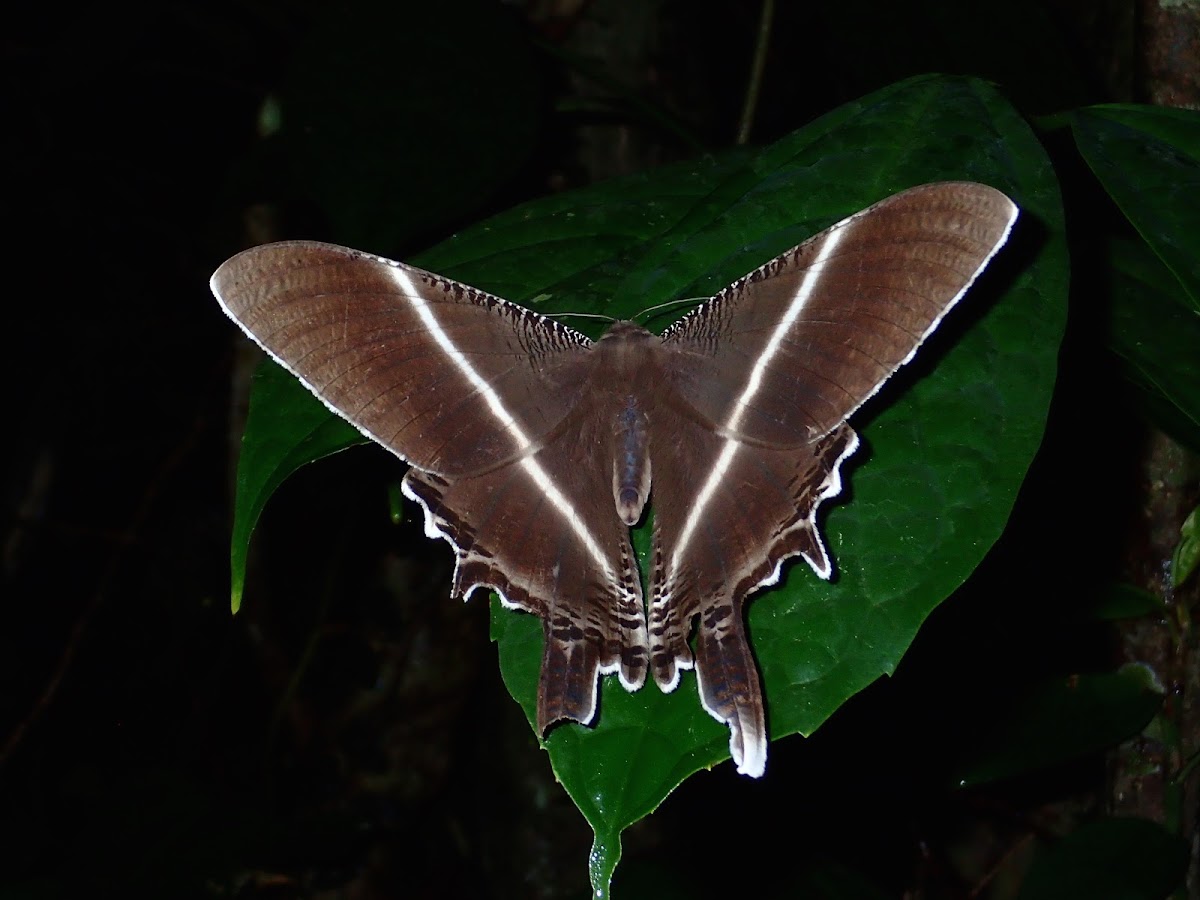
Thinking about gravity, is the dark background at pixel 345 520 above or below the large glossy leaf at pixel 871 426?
below

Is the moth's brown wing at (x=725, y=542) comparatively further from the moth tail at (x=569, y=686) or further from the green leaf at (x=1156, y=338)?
the green leaf at (x=1156, y=338)

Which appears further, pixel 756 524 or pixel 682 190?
pixel 682 190

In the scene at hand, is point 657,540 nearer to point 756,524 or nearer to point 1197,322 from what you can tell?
point 756,524

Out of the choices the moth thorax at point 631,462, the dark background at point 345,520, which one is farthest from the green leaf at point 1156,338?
the moth thorax at point 631,462

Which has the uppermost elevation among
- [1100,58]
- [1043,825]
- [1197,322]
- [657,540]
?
[1100,58]

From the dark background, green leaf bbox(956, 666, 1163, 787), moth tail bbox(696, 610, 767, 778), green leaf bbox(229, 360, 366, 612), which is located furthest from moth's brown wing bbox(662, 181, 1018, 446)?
green leaf bbox(956, 666, 1163, 787)

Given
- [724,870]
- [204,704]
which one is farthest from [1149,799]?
[204,704]

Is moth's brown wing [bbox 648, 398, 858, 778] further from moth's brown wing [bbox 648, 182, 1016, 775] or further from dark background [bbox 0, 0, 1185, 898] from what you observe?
dark background [bbox 0, 0, 1185, 898]
